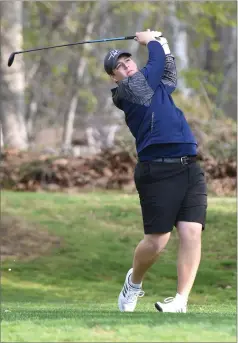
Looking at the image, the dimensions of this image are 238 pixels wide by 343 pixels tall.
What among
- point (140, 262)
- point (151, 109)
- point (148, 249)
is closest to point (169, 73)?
point (151, 109)

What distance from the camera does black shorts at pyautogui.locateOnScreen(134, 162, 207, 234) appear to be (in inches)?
299

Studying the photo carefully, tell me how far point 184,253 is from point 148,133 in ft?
3.07

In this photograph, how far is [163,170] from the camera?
759 centimetres

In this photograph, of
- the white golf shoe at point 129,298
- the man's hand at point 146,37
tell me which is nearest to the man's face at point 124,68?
the man's hand at point 146,37

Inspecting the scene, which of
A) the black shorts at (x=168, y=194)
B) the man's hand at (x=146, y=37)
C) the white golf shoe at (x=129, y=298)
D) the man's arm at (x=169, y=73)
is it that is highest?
the man's hand at (x=146, y=37)

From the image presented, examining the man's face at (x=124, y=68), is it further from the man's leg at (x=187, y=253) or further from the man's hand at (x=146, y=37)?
the man's leg at (x=187, y=253)

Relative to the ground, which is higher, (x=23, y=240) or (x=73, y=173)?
(x=73, y=173)

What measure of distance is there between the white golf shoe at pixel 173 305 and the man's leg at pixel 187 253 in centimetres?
7

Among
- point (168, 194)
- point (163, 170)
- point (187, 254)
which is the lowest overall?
point (187, 254)

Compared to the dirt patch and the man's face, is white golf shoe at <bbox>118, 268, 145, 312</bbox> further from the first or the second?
the dirt patch

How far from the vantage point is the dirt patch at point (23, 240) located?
15.5 meters

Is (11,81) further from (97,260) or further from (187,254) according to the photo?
(187,254)

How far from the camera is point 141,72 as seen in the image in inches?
300

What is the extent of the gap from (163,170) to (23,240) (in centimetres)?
855
